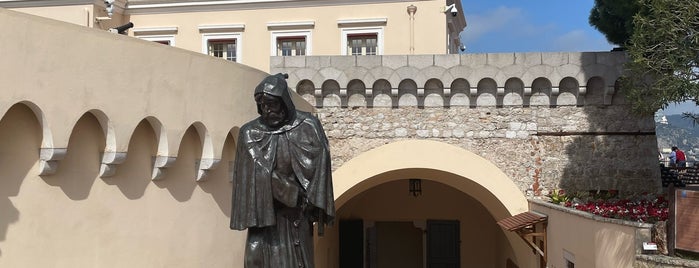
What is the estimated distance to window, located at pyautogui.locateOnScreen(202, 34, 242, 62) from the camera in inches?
752

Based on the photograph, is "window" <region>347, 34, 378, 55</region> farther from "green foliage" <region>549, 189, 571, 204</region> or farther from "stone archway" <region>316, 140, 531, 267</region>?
"green foliage" <region>549, 189, 571, 204</region>

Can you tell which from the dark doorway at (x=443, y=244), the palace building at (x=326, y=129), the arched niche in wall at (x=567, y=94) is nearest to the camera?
the palace building at (x=326, y=129)

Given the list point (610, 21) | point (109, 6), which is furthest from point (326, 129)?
point (109, 6)

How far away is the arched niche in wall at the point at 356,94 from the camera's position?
13.2 m

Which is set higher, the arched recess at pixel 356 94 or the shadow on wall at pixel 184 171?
the arched recess at pixel 356 94

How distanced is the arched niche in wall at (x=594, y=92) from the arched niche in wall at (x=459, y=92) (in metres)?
2.33

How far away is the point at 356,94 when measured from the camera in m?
13.2

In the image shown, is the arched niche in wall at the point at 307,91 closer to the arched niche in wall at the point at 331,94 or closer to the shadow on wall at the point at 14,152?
the arched niche in wall at the point at 331,94

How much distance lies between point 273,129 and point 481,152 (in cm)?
906

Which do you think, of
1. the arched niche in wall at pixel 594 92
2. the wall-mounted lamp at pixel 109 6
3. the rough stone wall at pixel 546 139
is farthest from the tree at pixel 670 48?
the wall-mounted lamp at pixel 109 6

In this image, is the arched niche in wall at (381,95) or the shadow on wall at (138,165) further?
the arched niche in wall at (381,95)

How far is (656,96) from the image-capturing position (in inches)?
361

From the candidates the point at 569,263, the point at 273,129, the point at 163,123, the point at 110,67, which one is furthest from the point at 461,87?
the point at 273,129

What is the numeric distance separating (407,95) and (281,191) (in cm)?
903
